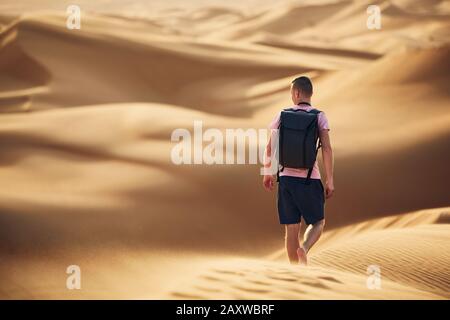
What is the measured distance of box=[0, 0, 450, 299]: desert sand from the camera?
5.48m

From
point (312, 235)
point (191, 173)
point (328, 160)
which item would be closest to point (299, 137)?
point (328, 160)

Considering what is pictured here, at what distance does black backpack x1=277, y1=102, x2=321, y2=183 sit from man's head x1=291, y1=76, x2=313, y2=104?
0.13 m

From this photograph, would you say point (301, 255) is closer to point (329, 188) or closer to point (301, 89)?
point (329, 188)

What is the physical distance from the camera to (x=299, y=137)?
14.9ft

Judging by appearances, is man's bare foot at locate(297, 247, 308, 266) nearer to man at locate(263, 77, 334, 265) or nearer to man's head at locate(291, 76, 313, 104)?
man at locate(263, 77, 334, 265)

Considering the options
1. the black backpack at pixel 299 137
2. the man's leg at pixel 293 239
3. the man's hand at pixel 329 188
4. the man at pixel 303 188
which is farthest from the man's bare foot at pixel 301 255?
the black backpack at pixel 299 137

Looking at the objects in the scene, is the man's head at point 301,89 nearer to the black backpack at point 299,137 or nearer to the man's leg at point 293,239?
the black backpack at point 299,137

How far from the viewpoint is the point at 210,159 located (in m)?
8.99

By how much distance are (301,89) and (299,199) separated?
2.36ft

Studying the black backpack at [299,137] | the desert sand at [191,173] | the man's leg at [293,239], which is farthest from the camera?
the desert sand at [191,173]

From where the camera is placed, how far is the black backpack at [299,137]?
4.55m

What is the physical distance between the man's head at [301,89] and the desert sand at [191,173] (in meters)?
1.11
